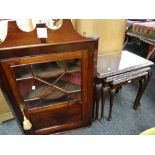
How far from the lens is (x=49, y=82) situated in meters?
1.08

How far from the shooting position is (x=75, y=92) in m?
1.18

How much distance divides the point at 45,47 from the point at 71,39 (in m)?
0.17

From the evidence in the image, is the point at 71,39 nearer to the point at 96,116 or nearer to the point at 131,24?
the point at 96,116

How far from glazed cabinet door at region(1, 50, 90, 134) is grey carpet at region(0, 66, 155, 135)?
0.62ft

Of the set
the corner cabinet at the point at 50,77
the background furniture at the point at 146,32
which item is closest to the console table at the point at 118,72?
the corner cabinet at the point at 50,77

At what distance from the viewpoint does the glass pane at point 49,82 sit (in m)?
0.97

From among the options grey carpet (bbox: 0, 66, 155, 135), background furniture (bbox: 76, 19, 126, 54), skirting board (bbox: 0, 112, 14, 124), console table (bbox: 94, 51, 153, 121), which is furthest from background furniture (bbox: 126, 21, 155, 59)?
skirting board (bbox: 0, 112, 14, 124)

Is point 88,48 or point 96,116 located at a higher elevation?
point 88,48

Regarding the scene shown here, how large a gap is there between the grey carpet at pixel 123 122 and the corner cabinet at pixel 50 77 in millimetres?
141

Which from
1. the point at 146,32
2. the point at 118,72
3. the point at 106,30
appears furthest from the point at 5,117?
the point at 146,32

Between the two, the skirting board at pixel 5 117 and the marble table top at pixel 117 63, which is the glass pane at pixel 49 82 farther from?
the skirting board at pixel 5 117

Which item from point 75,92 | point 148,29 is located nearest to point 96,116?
point 75,92

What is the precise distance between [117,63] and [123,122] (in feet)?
Result: 2.06
